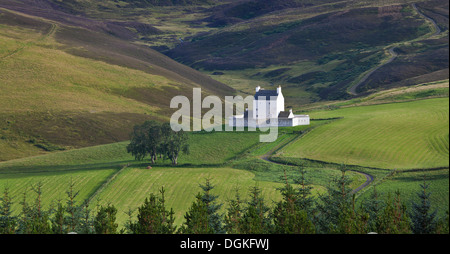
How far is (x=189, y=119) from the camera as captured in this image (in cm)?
11231

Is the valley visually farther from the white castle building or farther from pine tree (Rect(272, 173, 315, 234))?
the white castle building

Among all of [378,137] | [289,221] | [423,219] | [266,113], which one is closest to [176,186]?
[378,137]

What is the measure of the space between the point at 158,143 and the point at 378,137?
107 feet

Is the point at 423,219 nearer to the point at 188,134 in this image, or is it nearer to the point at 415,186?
the point at 415,186

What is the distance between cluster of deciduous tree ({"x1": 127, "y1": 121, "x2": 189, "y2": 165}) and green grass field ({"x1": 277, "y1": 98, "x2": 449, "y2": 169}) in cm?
1570

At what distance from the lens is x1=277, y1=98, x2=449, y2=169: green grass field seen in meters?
57.2

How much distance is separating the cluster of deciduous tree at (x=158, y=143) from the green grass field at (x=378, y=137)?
51.5ft

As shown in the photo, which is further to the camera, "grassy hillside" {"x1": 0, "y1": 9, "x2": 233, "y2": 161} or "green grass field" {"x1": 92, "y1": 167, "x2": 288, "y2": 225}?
"grassy hillside" {"x1": 0, "y1": 9, "x2": 233, "y2": 161}

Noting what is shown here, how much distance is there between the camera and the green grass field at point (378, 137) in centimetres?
5725

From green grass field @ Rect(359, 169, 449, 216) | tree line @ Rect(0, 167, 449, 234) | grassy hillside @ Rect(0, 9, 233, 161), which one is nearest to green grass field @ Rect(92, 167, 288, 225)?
green grass field @ Rect(359, 169, 449, 216)

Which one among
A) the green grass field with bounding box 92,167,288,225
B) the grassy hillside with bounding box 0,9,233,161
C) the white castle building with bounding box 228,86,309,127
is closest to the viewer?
the green grass field with bounding box 92,167,288,225

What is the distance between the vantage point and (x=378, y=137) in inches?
2736

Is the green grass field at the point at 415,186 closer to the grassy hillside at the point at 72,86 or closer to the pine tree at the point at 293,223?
the pine tree at the point at 293,223

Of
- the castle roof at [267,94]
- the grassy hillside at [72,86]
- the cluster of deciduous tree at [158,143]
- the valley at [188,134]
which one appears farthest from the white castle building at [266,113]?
the grassy hillside at [72,86]
